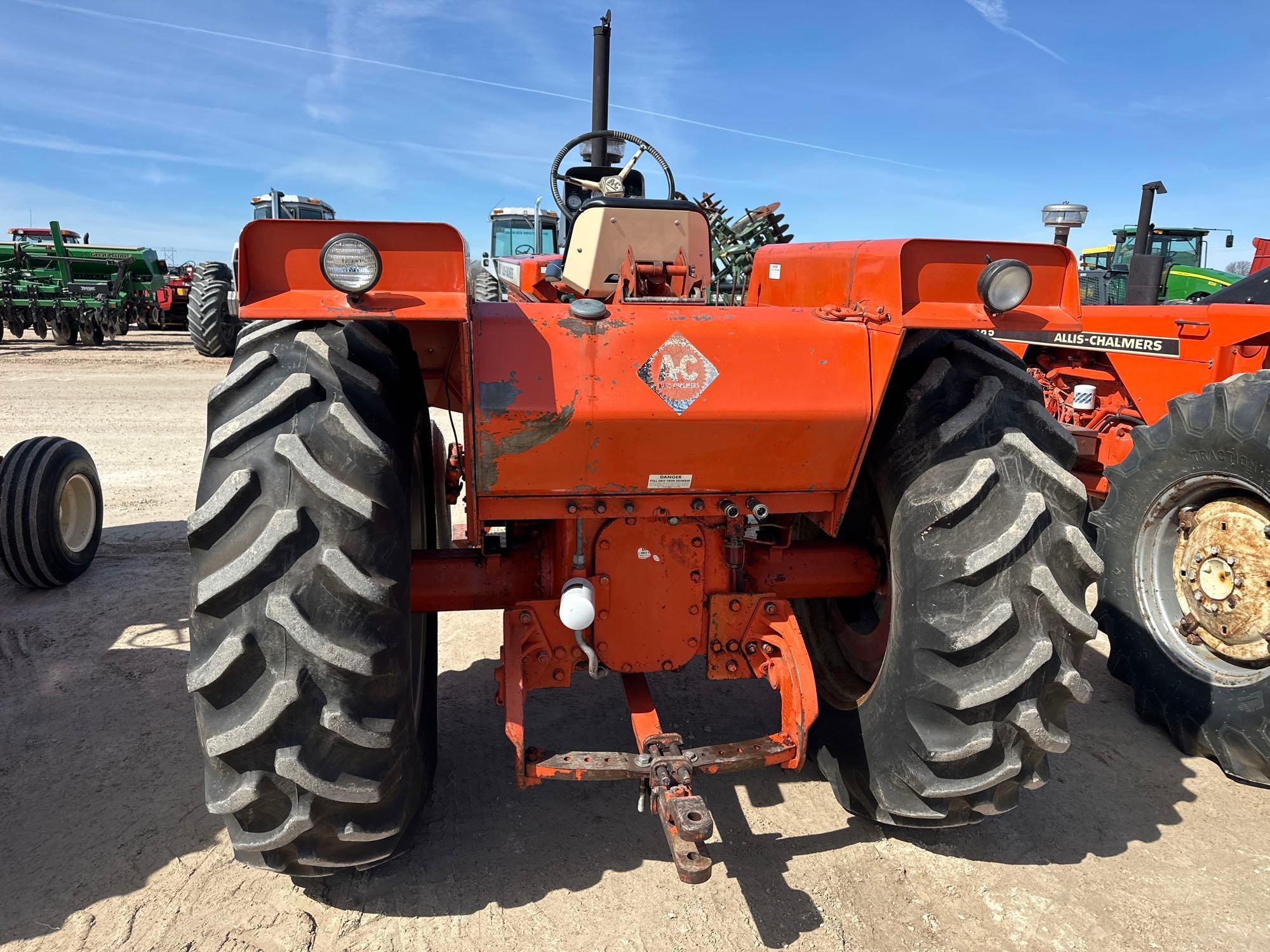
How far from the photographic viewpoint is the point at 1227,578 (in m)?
3.40

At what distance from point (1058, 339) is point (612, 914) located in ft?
16.6

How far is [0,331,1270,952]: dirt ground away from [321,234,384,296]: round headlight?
69.6 inches

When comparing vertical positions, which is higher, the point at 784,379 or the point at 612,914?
the point at 784,379

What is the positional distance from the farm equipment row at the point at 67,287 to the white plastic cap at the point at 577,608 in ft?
62.9

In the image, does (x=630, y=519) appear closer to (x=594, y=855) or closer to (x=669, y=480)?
(x=669, y=480)

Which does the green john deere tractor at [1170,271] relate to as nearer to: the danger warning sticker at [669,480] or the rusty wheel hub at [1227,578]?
the rusty wheel hub at [1227,578]

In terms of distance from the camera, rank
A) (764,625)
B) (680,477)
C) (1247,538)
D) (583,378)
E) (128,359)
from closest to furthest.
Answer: (583,378), (680,477), (764,625), (1247,538), (128,359)

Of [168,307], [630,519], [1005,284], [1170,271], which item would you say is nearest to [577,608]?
[630,519]

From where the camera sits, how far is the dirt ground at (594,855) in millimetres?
2361

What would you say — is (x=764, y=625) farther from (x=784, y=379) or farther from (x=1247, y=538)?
(x=1247, y=538)

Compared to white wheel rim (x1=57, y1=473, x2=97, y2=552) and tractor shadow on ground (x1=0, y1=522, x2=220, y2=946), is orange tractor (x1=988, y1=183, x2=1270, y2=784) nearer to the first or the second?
tractor shadow on ground (x1=0, y1=522, x2=220, y2=946)

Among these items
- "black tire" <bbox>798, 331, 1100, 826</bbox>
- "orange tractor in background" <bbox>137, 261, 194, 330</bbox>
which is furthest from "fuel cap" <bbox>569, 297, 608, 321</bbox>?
"orange tractor in background" <bbox>137, 261, 194, 330</bbox>

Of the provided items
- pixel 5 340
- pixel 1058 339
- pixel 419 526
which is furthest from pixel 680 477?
pixel 5 340

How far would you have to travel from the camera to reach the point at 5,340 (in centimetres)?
1878
